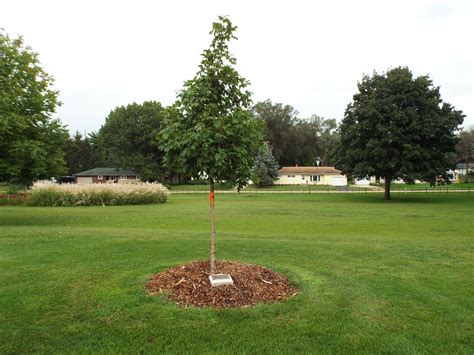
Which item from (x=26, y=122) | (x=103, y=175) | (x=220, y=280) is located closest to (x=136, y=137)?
(x=103, y=175)

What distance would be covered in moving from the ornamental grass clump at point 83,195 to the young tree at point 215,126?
79.3 ft

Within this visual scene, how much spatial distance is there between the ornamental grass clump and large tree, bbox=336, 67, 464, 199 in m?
18.4

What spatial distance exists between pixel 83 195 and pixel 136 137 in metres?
37.6

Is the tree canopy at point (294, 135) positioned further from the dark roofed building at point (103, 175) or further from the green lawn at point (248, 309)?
the green lawn at point (248, 309)

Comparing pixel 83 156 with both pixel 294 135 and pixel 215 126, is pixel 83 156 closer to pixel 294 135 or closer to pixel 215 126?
pixel 294 135

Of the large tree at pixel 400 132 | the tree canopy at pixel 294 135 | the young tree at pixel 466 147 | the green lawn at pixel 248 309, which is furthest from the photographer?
the tree canopy at pixel 294 135

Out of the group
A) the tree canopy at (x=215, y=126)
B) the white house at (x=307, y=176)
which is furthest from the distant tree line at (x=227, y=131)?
the white house at (x=307, y=176)

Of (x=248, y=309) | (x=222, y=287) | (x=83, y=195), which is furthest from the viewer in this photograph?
(x=83, y=195)

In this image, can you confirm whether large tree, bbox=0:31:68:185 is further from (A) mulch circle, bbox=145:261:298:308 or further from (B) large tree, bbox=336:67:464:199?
(B) large tree, bbox=336:67:464:199

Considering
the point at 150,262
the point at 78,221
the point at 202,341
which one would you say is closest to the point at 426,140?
the point at 78,221

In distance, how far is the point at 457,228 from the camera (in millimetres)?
14758

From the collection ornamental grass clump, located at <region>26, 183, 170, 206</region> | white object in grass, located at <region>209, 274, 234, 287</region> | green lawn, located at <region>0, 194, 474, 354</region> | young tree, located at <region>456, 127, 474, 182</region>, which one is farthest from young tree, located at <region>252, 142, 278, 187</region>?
white object in grass, located at <region>209, 274, 234, 287</region>

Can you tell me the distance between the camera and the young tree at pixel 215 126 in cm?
550

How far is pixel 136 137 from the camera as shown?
211ft
